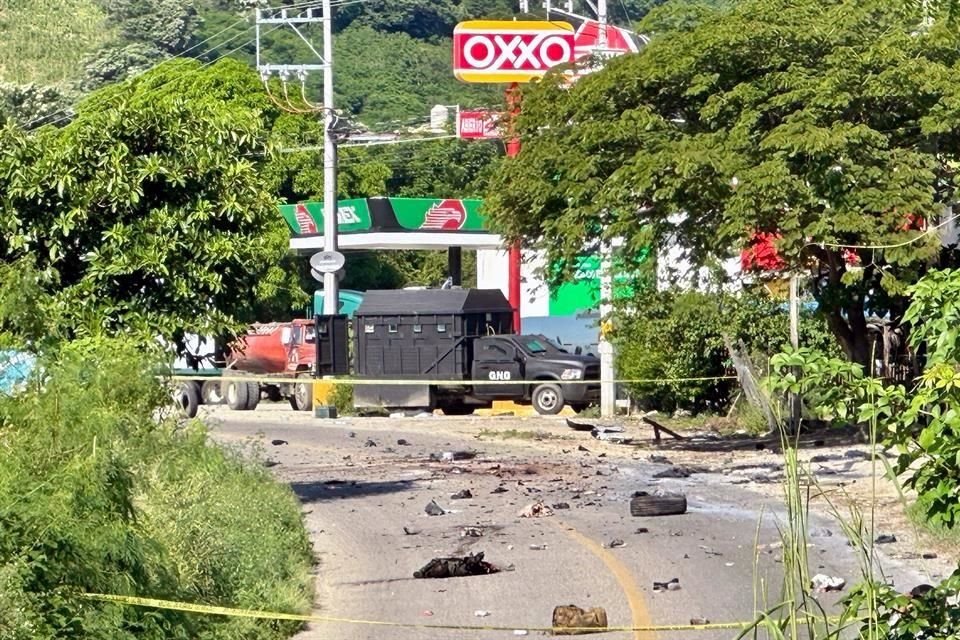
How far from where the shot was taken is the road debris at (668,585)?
12.9 metres

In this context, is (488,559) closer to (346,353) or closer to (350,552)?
(350,552)

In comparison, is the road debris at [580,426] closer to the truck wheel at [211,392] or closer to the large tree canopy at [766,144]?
the large tree canopy at [766,144]

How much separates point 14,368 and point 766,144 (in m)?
12.3

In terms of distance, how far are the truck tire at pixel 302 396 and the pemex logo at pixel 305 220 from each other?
14.7 metres

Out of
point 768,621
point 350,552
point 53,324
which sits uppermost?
point 53,324

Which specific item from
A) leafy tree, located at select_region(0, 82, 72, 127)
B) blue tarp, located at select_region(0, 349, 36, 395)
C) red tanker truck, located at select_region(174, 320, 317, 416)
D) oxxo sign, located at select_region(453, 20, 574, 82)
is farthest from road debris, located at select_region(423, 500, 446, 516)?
leafy tree, located at select_region(0, 82, 72, 127)

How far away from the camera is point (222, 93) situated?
5922 cm

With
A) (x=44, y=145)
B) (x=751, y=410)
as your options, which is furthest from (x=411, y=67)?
(x=44, y=145)

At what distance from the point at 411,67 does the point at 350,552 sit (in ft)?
342

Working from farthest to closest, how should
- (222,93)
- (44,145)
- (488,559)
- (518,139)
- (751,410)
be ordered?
(222,93), (751,410), (518,139), (44,145), (488,559)

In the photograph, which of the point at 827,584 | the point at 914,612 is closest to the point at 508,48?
the point at 827,584

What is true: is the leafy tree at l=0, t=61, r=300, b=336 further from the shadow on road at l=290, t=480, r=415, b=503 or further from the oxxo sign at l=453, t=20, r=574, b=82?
the oxxo sign at l=453, t=20, r=574, b=82

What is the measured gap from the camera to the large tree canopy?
2105cm

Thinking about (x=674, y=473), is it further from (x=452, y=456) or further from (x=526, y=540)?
(x=526, y=540)
